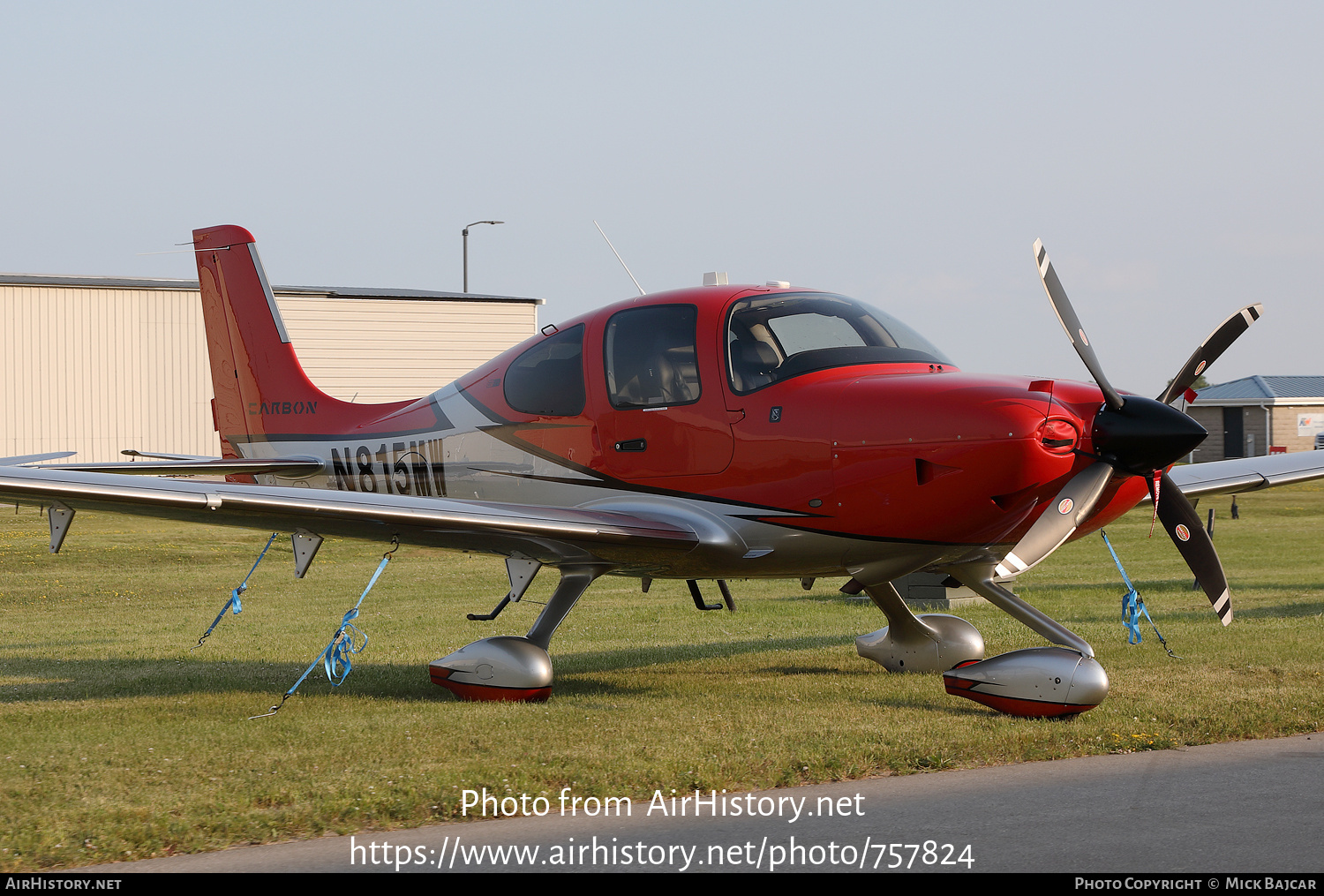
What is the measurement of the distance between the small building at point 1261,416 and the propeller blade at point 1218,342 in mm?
54546

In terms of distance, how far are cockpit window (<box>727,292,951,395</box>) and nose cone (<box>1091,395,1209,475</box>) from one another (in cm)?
152

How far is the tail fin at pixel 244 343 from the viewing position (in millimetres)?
11648

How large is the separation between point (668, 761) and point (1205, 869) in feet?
8.80

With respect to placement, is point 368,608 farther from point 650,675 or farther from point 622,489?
point 622,489

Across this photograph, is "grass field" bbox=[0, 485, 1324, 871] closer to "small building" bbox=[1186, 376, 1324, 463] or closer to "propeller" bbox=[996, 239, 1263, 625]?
"propeller" bbox=[996, 239, 1263, 625]

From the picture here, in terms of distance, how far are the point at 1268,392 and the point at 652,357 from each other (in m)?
62.0

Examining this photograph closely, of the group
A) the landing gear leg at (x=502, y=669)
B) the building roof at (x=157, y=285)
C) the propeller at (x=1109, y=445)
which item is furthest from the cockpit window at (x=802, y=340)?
the building roof at (x=157, y=285)

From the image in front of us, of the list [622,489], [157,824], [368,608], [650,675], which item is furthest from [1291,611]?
[157,824]

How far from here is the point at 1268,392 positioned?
62312mm

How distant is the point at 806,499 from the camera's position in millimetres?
7848

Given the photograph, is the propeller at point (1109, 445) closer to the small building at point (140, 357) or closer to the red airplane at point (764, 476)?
the red airplane at point (764, 476)

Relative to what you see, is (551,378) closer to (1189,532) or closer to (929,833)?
(1189,532)

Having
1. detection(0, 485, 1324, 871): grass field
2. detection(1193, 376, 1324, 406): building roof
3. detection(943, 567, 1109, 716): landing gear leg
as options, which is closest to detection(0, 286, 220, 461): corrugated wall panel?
detection(0, 485, 1324, 871): grass field

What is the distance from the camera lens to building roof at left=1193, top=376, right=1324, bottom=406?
6019 cm
